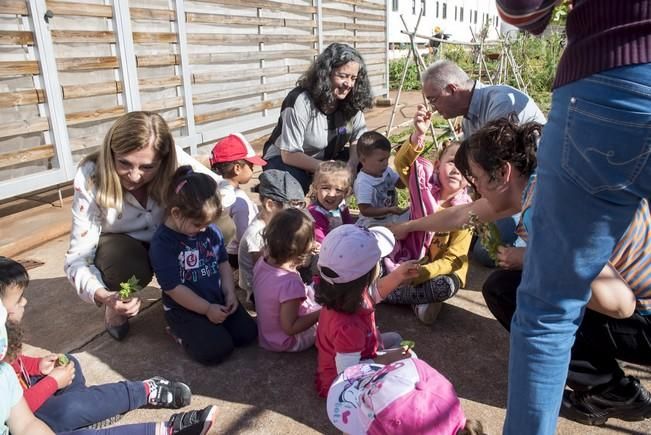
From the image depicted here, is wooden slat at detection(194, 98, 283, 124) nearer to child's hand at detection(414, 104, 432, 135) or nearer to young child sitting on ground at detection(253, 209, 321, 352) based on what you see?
child's hand at detection(414, 104, 432, 135)

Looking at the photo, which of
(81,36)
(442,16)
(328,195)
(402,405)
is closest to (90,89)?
(81,36)

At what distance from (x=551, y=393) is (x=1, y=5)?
4720 millimetres

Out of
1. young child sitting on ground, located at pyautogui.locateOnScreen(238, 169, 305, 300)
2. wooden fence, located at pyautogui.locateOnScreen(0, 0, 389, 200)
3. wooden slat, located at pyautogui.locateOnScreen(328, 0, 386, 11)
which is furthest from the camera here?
wooden slat, located at pyautogui.locateOnScreen(328, 0, 386, 11)

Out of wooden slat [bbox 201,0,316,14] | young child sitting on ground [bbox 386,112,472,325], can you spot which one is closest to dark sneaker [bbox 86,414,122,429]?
young child sitting on ground [bbox 386,112,472,325]

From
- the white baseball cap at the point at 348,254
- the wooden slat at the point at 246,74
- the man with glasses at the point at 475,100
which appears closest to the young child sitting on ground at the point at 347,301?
the white baseball cap at the point at 348,254

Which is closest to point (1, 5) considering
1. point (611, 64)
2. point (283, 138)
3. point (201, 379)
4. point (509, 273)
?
point (283, 138)

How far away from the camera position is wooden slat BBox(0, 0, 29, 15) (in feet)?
14.0

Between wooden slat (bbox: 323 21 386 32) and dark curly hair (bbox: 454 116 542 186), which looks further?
wooden slat (bbox: 323 21 386 32)

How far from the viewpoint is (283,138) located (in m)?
4.18

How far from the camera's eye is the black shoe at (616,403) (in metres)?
2.02

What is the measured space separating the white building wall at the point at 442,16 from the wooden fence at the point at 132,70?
1320 centimetres

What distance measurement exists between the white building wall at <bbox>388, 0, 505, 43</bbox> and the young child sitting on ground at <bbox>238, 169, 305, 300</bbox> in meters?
18.1

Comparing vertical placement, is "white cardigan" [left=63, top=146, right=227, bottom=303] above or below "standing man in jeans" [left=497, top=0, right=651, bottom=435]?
below

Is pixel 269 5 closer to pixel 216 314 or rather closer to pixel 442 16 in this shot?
pixel 216 314
